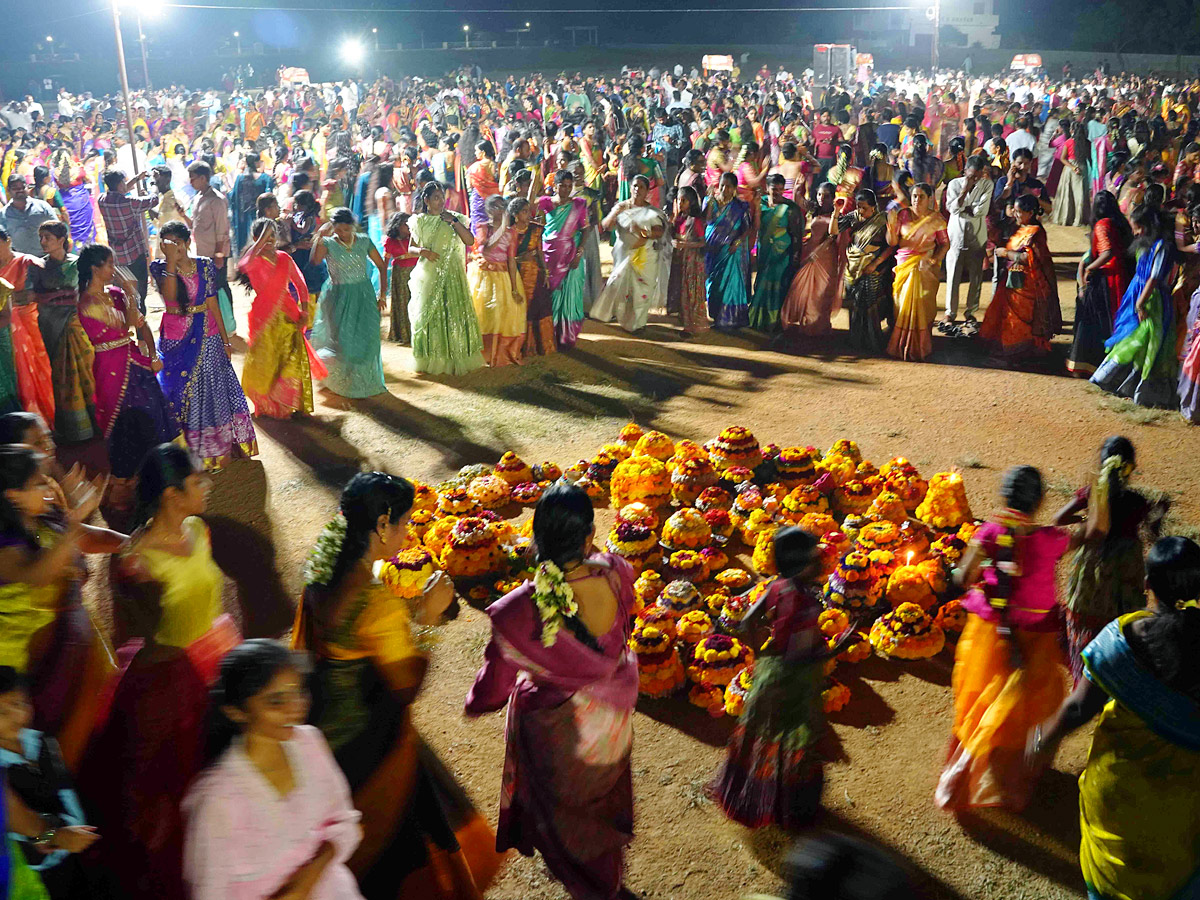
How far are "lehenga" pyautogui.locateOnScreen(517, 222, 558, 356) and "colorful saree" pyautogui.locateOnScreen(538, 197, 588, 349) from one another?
13 cm

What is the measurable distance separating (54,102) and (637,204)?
27667 millimetres

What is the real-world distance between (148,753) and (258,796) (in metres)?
0.81

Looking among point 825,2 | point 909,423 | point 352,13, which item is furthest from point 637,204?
point 825,2

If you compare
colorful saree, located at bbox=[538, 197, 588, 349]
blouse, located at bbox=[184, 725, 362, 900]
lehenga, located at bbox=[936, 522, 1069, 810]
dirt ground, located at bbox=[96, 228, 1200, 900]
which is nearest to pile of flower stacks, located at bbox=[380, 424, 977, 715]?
dirt ground, located at bbox=[96, 228, 1200, 900]

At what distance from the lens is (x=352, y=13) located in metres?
41.2

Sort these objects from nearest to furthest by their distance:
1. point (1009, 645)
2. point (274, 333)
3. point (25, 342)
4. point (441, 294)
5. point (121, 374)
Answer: point (1009, 645) → point (121, 374) → point (25, 342) → point (274, 333) → point (441, 294)

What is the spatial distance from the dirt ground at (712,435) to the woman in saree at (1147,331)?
25 centimetres

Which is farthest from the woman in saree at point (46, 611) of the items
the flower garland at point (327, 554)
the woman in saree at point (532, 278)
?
the woman in saree at point (532, 278)

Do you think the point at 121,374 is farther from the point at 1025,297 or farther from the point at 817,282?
the point at 1025,297

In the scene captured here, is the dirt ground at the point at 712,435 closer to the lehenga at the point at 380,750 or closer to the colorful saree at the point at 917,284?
the colorful saree at the point at 917,284

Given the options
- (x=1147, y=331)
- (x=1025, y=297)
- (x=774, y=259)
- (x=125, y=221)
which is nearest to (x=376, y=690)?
(x=1147, y=331)

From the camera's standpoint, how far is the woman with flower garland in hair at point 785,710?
3.31m

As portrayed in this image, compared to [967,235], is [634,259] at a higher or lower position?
lower

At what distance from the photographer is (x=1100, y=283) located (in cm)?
847
